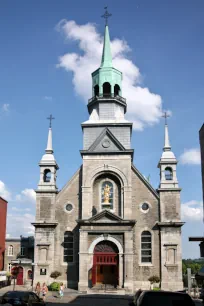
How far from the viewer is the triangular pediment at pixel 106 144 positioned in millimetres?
44281

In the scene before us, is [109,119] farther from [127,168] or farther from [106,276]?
[106,276]

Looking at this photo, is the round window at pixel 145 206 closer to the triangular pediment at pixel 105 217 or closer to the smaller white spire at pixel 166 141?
the triangular pediment at pixel 105 217

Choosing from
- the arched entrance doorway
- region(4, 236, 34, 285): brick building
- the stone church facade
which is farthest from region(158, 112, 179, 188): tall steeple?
region(4, 236, 34, 285): brick building

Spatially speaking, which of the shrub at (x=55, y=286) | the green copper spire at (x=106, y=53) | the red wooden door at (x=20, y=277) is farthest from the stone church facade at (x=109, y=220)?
the green copper spire at (x=106, y=53)

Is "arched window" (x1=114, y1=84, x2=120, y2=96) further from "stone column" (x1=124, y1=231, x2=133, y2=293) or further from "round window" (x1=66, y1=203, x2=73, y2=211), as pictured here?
"stone column" (x1=124, y1=231, x2=133, y2=293)

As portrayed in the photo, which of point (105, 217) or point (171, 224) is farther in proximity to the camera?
point (171, 224)

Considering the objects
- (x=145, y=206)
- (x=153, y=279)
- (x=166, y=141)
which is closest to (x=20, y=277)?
(x=153, y=279)

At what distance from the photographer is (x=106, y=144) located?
147 ft

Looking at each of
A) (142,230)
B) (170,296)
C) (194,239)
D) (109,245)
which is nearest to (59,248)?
(109,245)

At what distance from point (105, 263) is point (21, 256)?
16663 millimetres

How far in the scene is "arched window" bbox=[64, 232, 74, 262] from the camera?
1649 inches

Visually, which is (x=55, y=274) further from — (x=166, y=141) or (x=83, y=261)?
(x=166, y=141)

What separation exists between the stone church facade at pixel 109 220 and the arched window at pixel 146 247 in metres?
0.05

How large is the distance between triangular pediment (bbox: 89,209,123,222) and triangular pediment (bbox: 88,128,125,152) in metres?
7.30
